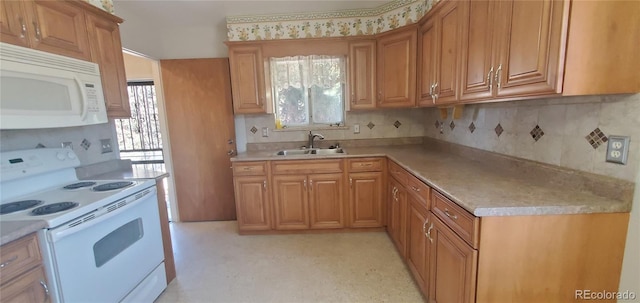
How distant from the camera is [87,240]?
138 centimetres

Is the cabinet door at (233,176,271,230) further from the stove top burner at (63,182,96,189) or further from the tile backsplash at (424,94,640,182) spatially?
the tile backsplash at (424,94,640,182)

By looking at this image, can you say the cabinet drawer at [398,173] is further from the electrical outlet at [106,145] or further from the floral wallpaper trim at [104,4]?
the floral wallpaper trim at [104,4]

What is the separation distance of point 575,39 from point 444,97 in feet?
3.32

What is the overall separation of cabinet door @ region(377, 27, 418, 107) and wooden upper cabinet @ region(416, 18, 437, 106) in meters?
0.07

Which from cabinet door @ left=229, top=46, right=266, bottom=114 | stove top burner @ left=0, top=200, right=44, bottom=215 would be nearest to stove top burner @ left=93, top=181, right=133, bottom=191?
stove top burner @ left=0, top=200, right=44, bottom=215

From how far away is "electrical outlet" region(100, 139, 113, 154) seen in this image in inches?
87.2

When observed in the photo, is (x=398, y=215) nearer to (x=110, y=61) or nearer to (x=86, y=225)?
(x=86, y=225)

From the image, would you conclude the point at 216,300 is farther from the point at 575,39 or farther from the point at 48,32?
the point at 575,39

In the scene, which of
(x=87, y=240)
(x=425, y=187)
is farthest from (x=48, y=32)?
(x=425, y=187)

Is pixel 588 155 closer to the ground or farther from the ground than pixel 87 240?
farther from the ground

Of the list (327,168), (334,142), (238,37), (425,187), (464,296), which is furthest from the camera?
(334,142)

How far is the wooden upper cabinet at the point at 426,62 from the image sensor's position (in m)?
2.19

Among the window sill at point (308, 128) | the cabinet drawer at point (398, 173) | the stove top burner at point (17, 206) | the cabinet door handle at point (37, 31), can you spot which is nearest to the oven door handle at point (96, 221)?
the stove top burner at point (17, 206)

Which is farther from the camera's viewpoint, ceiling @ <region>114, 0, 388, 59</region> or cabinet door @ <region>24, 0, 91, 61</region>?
ceiling @ <region>114, 0, 388, 59</region>
